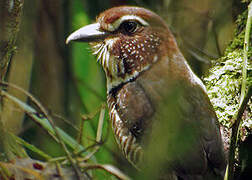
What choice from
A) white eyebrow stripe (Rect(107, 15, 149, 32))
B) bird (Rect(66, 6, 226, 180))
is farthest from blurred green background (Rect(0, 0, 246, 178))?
white eyebrow stripe (Rect(107, 15, 149, 32))

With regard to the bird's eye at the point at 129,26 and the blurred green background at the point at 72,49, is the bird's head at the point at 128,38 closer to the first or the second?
the bird's eye at the point at 129,26

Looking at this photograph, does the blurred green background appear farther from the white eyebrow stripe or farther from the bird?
the white eyebrow stripe

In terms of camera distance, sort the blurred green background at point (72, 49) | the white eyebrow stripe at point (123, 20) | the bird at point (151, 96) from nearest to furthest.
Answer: the bird at point (151, 96)
the white eyebrow stripe at point (123, 20)
the blurred green background at point (72, 49)

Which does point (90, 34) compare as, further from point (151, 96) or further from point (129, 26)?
point (151, 96)

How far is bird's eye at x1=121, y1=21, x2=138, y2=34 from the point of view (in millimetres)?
2074

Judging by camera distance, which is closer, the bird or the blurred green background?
the bird

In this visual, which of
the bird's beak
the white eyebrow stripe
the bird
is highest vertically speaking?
the white eyebrow stripe

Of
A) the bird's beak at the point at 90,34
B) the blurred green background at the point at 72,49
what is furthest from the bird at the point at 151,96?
the blurred green background at the point at 72,49

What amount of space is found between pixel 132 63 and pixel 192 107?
1.34 feet

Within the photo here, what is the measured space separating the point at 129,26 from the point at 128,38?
6 cm

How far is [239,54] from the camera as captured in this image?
7.18 feet

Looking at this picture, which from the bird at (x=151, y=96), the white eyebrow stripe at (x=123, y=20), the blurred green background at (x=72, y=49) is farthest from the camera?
the blurred green background at (x=72, y=49)

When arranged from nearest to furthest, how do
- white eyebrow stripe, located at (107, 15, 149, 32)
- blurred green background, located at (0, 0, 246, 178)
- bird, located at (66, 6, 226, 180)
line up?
1. bird, located at (66, 6, 226, 180)
2. white eyebrow stripe, located at (107, 15, 149, 32)
3. blurred green background, located at (0, 0, 246, 178)

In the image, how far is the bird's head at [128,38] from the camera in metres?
2.08
